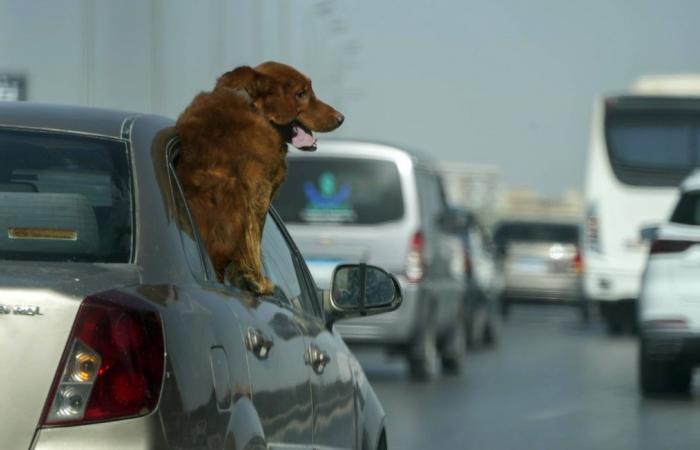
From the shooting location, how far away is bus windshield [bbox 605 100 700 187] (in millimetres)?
28891

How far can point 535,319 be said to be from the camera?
39188 mm

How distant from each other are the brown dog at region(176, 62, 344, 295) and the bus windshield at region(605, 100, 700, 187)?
78.4 feet

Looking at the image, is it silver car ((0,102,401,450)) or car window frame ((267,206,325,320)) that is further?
car window frame ((267,206,325,320))

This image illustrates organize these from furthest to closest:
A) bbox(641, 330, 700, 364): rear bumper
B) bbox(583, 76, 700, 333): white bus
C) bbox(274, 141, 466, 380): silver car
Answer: bbox(583, 76, 700, 333): white bus → bbox(274, 141, 466, 380): silver car → bbox(641, 330, 700, 364): rear bumper

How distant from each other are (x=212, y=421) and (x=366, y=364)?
1644cm

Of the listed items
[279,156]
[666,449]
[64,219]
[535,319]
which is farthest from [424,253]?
[535,319]

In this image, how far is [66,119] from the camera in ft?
14.9

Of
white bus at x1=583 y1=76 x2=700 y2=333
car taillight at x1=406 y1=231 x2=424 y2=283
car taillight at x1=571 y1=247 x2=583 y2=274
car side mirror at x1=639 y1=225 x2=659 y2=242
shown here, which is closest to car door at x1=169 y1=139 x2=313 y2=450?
car side mirror at x1=639 y1=225 x2=659 y2=242

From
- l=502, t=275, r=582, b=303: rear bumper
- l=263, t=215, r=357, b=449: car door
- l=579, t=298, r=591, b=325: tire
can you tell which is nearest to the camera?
l=263, t=215, r=357, b=449: car door

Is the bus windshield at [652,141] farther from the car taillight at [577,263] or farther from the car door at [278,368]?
the car door at [278,368]

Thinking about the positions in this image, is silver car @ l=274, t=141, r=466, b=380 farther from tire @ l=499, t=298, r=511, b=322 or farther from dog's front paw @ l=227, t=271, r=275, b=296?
tire @ l=499, t=298, r=511, b=322

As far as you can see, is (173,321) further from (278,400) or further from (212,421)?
(278,400)

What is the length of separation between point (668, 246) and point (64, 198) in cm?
1099

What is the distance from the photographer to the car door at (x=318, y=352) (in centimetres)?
509
